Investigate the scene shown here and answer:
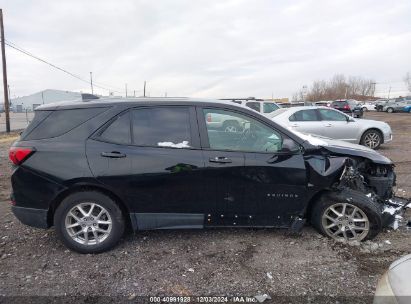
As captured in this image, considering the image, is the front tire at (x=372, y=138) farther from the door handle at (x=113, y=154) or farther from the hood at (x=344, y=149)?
the door handle at (x=113, y=154)

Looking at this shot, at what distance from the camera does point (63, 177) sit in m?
3.78

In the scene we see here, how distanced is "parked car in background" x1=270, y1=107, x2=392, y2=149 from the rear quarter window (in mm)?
7721

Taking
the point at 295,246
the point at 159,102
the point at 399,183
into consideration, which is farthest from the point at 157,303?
the point at 399,183

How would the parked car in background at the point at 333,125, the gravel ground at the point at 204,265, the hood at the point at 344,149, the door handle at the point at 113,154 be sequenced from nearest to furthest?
the gravel ground at the point at 204,265, the door handle at the point at 113,154, the hood at the point at 344,149, the parked car in background at the point at 333,125

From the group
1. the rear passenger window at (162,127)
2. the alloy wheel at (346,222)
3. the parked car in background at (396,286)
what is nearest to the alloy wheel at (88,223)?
the rear passenger window at (162,127)

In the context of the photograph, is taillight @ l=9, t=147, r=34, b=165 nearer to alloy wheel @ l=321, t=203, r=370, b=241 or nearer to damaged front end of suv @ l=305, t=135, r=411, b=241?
damaged front end of suv @ l=305, t=135, r=411, b=241

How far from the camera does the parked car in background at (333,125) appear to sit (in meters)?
10.9

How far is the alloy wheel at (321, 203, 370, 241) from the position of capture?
4.10m

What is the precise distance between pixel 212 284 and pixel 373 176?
265 cm

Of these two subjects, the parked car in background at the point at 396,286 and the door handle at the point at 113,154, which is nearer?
the parked car in background at the point at 396,286

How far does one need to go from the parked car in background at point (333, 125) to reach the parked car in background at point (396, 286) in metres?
8.73

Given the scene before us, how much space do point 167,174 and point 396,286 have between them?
2449 millimetres

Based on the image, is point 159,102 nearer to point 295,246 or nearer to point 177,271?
point 177,271

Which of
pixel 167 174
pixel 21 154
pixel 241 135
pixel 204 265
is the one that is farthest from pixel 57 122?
pixel 204 265
